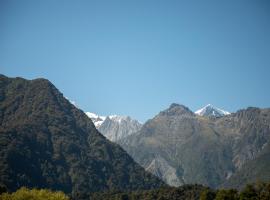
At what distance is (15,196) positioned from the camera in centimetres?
18762

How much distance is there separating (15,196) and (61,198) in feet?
56.8

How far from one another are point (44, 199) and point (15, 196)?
418 inches

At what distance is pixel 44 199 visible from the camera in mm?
188000

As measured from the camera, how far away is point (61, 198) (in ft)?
637
